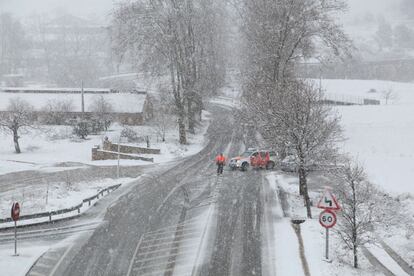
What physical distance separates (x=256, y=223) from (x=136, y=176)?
13.8 metres

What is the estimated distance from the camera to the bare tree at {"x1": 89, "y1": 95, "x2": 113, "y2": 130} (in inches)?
2143

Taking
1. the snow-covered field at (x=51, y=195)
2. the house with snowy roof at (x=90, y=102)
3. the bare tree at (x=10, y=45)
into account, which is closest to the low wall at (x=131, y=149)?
the snow-covered field at (x=51, y=195)

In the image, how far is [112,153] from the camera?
136 ft

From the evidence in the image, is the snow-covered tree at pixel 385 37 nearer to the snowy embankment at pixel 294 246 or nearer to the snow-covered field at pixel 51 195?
the snow-covered field at pixel 51 195

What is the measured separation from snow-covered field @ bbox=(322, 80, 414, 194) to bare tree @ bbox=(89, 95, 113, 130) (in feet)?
78.9

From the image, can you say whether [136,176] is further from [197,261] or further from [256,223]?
[197,261]

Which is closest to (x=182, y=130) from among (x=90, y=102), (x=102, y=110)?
(x=102, y=110)

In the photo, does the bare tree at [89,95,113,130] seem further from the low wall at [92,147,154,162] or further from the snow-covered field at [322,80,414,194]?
the snow-covered field at [322,80,414,194]

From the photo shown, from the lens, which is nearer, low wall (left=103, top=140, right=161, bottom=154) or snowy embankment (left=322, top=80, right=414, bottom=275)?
snowy embankment (left=322, top=80, right=414, bottom=275)

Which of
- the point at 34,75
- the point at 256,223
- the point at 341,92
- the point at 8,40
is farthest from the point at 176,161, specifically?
the point at 8,40

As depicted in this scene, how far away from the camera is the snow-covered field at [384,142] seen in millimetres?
30450

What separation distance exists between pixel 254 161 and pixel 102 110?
2646cm

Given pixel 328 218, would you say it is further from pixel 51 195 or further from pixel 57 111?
pixel 57 111

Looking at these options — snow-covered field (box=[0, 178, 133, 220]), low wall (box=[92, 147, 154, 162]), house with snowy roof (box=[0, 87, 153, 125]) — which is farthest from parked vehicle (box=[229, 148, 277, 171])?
house with snowy roof (box=[0, 87, 153, 125])
